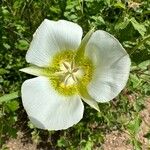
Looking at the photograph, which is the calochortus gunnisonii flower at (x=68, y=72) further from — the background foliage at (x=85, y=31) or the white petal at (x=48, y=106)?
the background foliage at (x=85, y=31)

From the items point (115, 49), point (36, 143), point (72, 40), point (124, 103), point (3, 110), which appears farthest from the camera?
point (36, 143)

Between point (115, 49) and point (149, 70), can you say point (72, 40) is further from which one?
point (149, 70)

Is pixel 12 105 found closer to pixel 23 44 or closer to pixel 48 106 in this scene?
pixel 23 44

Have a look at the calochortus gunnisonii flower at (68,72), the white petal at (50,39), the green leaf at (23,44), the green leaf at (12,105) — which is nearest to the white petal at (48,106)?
the calochortus gunnisonii flower at (68,72)

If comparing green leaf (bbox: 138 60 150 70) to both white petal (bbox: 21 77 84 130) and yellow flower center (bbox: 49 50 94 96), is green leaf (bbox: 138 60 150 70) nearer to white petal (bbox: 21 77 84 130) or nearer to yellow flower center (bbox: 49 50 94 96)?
yellow flower center (bbox: 49 50 94 96)

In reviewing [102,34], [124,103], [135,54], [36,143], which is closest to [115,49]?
[102,34]

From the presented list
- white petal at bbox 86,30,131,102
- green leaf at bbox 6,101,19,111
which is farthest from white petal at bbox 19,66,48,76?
green leaf at bbox 6,101,19,111
